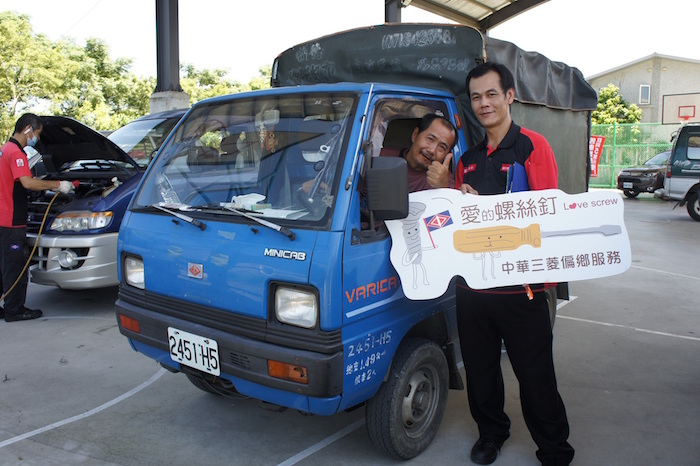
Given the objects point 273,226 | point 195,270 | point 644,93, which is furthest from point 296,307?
point 644,93

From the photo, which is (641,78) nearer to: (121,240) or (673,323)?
(673,323)

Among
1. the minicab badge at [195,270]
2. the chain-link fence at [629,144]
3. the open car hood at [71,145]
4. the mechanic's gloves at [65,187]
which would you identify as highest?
the chain-link fence at [629,144]

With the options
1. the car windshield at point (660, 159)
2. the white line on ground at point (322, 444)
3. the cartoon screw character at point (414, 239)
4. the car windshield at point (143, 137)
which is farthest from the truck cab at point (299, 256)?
the car windshield at point (660, 159)

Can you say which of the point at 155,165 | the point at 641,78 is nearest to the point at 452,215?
the point at 155,165

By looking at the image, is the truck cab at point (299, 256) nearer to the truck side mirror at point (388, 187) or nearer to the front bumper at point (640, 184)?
the truck side mirror at point (388, 187)

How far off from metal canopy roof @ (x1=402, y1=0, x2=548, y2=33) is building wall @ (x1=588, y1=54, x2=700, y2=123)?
966 inches

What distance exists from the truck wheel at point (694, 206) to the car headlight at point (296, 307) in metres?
14.1

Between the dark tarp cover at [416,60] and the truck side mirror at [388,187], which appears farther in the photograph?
the dark tarp cover at [416,60]

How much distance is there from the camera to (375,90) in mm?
2996

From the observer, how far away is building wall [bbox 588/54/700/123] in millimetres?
34219

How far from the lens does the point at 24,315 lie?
576cm

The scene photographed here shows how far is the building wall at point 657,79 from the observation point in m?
34.2

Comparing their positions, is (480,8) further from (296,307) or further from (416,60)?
(296,307)

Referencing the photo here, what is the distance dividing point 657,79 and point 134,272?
39.1m
